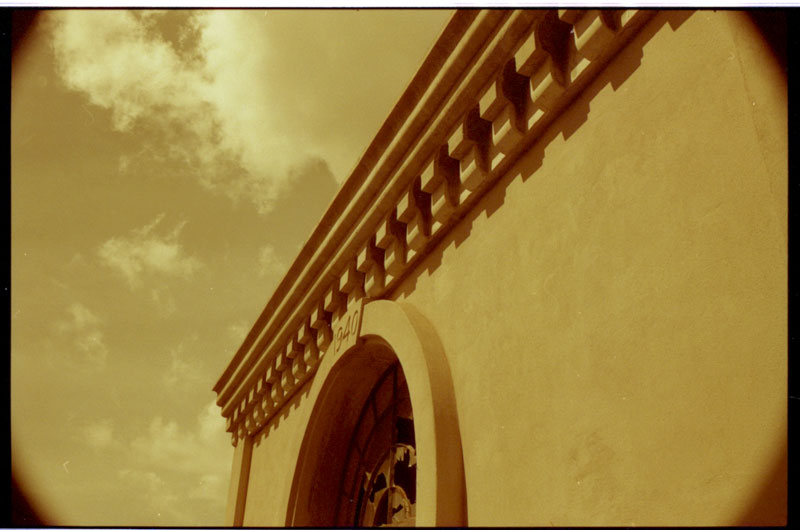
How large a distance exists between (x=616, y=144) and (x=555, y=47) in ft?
2.43

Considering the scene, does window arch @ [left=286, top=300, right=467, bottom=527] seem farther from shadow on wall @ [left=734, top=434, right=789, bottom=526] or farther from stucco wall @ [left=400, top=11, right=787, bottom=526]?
shadow on wall @ [left=734, top=434, right=789, bottom=526]

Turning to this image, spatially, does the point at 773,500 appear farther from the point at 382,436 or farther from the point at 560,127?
the point at 382,436

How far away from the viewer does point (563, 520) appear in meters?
3.30

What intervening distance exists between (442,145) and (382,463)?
279 centimetres

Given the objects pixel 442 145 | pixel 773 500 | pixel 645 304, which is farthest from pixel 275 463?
pixel 773 500

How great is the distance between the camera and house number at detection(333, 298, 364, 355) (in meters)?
6.00

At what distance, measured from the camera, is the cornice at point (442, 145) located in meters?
3.84


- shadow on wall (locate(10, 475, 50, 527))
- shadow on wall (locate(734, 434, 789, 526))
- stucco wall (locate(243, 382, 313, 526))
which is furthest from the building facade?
shadow on wall (locate(10, 475, 50, 527))

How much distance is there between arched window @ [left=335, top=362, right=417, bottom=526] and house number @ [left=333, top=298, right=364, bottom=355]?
432 millimetres

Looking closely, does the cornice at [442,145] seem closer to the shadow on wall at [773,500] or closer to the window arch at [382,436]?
the window arch at [382,436]

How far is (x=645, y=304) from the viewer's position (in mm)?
3061

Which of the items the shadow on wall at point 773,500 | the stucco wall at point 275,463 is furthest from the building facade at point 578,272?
the stucco wall at point 275,463

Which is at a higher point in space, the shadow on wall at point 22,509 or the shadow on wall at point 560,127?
the shadow on wall at point 560,127
